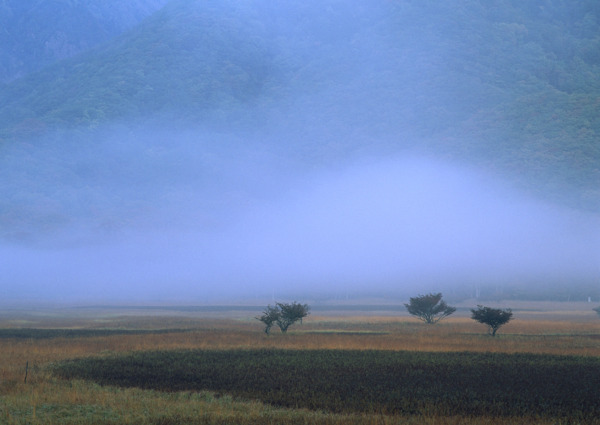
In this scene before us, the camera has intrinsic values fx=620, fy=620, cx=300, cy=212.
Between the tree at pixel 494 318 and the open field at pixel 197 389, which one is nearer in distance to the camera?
the open field at pixel 197 389

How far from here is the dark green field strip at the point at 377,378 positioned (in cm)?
2658

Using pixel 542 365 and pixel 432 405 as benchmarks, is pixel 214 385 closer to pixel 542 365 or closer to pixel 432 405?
pixel 432 405

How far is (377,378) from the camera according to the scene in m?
33.5

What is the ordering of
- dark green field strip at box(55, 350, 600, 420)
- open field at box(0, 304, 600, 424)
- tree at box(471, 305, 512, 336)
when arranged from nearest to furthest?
open field at box(0, 304, 600, 424) → dark green field strip at box(55, 350, 600, 420) → tree at box(471, 305, 512, 336)

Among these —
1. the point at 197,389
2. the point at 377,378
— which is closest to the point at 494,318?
the point at 377,378

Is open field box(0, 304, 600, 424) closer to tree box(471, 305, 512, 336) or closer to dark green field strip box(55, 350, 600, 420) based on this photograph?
dark green field strip box(55, 350, 600, 420)

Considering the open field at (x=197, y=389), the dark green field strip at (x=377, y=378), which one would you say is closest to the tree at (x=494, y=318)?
the open field at (x=197, y=389)

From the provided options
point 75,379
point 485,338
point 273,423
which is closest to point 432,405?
point 273,423

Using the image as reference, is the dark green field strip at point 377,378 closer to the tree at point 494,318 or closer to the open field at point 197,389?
the open field at point 197,389

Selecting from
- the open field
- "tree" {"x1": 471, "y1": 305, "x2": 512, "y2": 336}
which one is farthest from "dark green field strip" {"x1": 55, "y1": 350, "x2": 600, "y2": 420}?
"tree" {"x1": 471, "y1": 305, "x2": 512, "y2": 336}

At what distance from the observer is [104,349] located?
48844 millimetres

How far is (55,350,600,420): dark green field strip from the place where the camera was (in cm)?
2658

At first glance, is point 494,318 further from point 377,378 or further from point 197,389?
point 197,389

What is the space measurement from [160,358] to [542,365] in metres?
24.9
